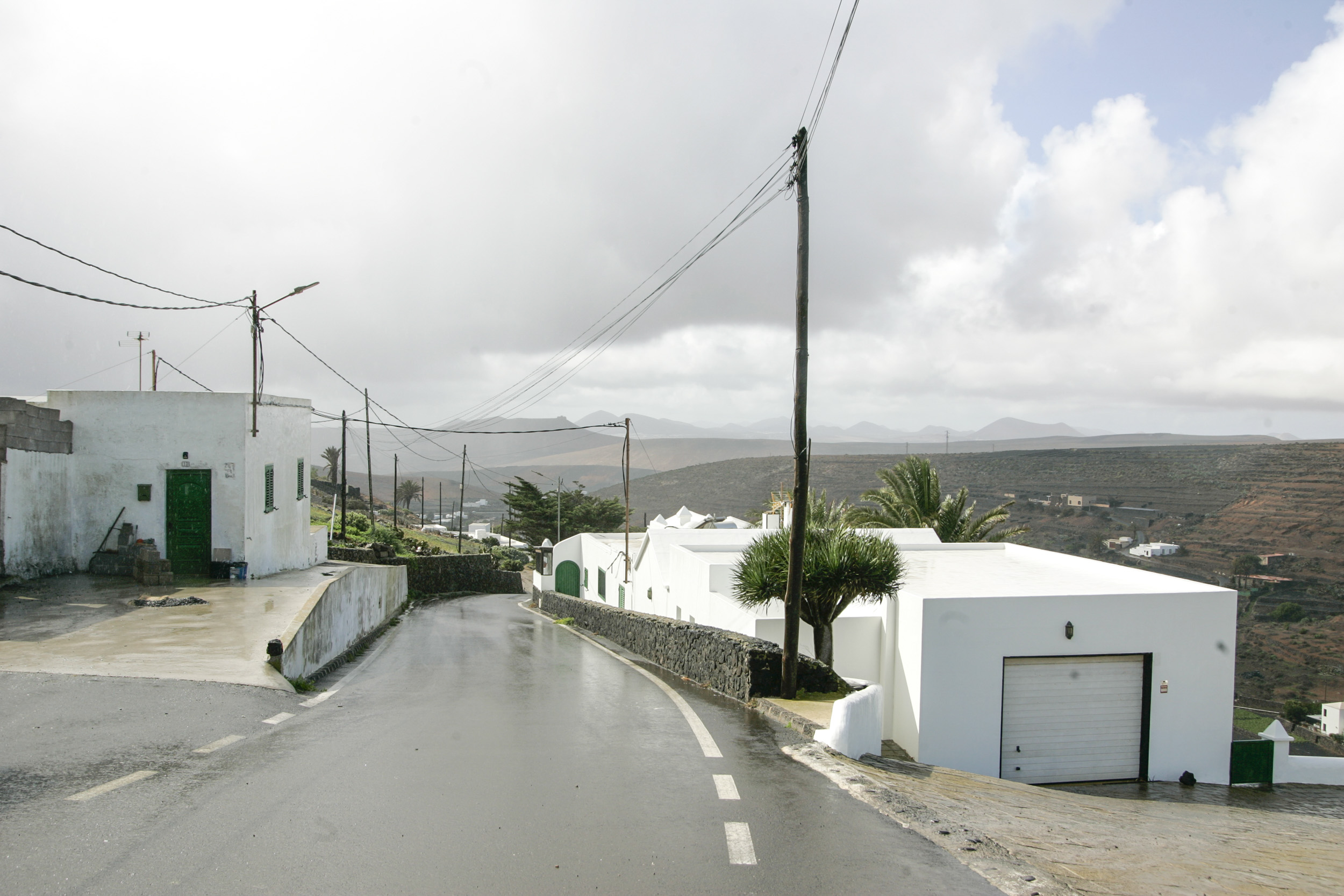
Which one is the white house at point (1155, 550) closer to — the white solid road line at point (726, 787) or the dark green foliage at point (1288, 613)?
the dark green foliage at point (1288, 613)

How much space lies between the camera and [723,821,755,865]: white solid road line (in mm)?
5316

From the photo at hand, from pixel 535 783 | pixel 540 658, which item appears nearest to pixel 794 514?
pixel 535 783

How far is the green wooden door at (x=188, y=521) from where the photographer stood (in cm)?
1995

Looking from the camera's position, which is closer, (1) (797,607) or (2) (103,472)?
(1) (797,607)

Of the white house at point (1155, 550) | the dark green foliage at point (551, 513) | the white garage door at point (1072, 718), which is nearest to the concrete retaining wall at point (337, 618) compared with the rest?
the white garage door at point (1072, 718)

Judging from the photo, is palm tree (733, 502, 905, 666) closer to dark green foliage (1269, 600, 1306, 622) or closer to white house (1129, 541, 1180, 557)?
dark green foliage (1269, 600, 1306, 622)

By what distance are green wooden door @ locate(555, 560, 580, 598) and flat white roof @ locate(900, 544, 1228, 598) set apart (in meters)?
22.5

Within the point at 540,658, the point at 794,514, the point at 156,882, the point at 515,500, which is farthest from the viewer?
the point at 515,500

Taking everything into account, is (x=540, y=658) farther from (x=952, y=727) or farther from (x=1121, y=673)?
(x=1121, y=673)

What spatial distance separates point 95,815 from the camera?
574 centimetres

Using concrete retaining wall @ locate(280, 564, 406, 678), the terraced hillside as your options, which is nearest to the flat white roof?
concrete retaining wall @ locate(280, 564, 406, 678)

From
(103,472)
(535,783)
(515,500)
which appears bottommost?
(515,500)

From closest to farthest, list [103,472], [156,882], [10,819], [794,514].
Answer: [156,882], [10,819], [794,514], [103,472]

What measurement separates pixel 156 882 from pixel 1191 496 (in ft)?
315
